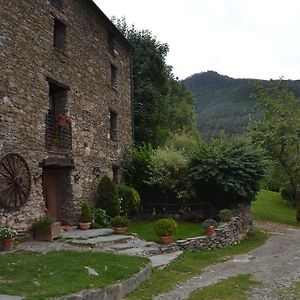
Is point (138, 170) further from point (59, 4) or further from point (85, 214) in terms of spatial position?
point (59, 4)

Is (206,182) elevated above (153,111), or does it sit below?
below

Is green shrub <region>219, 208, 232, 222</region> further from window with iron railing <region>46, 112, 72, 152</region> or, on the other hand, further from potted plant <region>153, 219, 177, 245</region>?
window with iron railing <region>46, 112, 72, 152</region>

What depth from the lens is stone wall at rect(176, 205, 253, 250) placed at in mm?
13276

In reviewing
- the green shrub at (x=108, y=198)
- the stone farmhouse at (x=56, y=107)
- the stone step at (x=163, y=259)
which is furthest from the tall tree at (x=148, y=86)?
the stone step at (x=163, y=259)

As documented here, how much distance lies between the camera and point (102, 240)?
1218 centimetres

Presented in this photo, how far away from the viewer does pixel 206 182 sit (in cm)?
1742

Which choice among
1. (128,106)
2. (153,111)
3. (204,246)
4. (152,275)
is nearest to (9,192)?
(152,275)

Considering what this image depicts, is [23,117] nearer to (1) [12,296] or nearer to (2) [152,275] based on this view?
(2) [152,275]

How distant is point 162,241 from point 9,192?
15.9 feet

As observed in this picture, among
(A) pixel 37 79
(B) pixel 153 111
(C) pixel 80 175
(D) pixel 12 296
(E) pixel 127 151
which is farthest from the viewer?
(B) pixel 153 111

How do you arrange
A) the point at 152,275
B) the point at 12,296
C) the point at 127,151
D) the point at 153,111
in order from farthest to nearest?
the point at 153,111, the point at 127,151, the point at 152,275, the point at 12,296

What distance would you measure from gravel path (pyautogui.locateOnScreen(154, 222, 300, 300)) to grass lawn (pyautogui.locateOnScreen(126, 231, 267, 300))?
25 cm

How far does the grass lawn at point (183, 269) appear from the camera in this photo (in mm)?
8562

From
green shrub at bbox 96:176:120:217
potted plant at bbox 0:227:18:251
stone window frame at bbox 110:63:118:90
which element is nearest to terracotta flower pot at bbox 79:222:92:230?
green shrub at bbox 96:176:120:217
